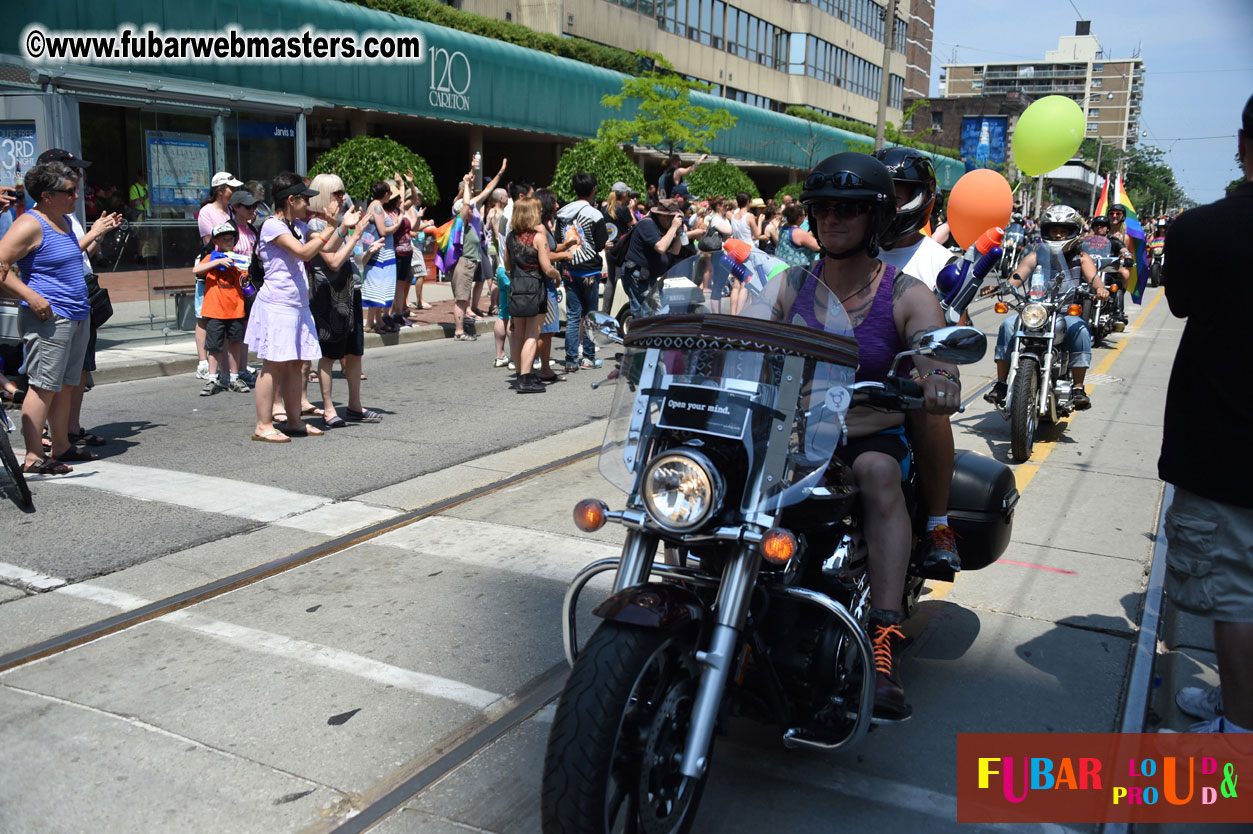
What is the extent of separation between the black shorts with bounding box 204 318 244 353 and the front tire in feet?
21.8

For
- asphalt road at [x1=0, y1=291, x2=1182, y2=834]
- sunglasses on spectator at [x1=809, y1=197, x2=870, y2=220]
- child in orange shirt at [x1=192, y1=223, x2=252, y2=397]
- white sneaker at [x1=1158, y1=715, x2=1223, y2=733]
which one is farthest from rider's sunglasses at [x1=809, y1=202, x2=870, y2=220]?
child in orange shirt at [x1=192, y1=223, x2=252, y2=397]

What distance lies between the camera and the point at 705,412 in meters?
2.90

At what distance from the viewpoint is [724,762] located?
3453mm

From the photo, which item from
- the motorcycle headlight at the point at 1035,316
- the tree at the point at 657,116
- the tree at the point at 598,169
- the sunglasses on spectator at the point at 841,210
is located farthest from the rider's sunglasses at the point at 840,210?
the tree at the point at 657,116

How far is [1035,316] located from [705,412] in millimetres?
6135

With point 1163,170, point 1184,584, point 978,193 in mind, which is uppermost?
point 1163,170

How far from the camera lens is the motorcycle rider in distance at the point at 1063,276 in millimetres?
8617

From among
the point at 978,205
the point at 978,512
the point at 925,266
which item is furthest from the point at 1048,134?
the point at 978,512

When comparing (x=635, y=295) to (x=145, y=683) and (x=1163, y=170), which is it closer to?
(x=145, y=683)

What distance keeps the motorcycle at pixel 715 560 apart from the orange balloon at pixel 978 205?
3.79 metres

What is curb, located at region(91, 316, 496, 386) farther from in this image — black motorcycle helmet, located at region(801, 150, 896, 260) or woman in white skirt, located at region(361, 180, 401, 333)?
black motorcycle helmet, located at region(801, 150, 896, 260)

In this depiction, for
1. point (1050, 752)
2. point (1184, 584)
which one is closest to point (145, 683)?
point (1050, 752)

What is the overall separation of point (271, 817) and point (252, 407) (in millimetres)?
6577

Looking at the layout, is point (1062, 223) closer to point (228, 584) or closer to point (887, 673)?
point (887, 673)
